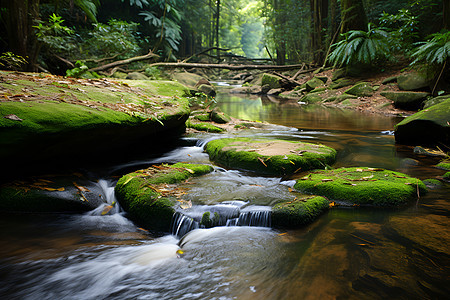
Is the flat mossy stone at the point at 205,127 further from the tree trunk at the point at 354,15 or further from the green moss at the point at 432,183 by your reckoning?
the tree trunk at the point at 354,15

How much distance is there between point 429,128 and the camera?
4.55 m

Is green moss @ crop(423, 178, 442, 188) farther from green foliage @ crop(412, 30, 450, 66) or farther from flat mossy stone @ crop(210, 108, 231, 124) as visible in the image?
green foliage @ crop(412, 30, 450, 66)

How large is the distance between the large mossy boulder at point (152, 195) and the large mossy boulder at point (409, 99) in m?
8.05

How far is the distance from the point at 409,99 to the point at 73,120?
9372 millimetres

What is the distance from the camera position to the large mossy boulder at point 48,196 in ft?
9.31

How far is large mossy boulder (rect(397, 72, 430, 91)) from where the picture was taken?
8.65m

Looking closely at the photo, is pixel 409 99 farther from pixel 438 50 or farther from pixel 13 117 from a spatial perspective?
pixel 13 117

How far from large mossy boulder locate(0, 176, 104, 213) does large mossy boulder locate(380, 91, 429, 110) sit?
9239 millimetres

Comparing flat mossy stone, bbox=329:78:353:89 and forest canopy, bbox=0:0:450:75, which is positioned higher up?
forest canopy, bbox=0:0:450:75

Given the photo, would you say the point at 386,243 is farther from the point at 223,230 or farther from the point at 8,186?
the point at 8,186

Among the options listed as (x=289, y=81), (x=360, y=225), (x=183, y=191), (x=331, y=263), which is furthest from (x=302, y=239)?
(x=289, y=81)

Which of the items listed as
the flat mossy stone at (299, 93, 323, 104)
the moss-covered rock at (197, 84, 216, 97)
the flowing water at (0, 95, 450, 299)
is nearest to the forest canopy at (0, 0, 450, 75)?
the flat mossy stone at (299, 93, 323, 104)

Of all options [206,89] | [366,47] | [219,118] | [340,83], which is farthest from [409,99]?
[206,89]

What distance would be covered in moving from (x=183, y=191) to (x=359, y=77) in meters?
11.8
